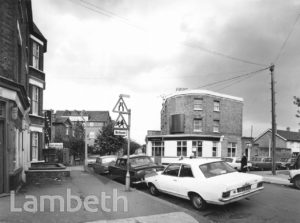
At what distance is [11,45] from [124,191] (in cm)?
643

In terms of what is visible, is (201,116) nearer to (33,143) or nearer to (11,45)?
(33,143)

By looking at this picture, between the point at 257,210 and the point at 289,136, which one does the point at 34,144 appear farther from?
the point at 289,136

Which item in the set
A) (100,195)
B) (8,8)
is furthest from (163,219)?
(8,8)

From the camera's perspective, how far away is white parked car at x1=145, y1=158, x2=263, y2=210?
24.4 ft

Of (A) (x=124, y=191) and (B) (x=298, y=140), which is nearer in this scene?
(A) (x=124, y=191)

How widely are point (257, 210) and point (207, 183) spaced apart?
175cm

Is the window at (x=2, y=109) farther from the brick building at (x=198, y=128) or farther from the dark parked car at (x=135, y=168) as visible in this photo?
the brick building at (x=198, y=128)

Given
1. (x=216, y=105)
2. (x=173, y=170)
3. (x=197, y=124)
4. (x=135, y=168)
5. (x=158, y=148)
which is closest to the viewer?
(x=173, y=170)

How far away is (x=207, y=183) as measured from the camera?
7.75 m

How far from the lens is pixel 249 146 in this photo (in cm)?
4034

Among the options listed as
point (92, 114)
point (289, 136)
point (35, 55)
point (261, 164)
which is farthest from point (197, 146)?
point (92, 114)

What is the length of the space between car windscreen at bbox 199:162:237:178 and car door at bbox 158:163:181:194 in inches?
41.2

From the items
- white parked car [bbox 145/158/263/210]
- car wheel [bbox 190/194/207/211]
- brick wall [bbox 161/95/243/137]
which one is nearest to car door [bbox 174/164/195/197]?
white parked car [bbox 145/158/263/210]

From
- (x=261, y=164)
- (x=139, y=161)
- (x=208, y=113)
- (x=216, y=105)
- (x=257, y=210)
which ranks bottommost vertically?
(x=261, y=164)
